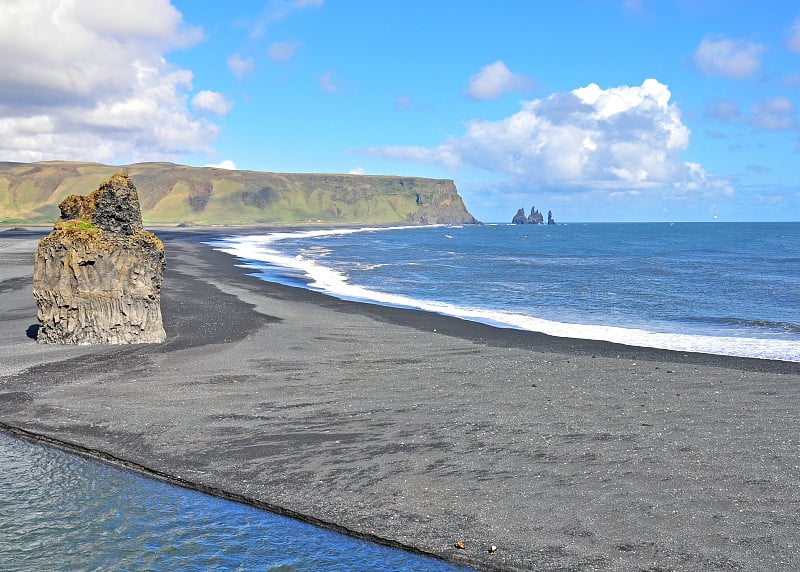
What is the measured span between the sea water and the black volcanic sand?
17.5 inches

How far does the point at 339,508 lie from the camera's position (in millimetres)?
11203

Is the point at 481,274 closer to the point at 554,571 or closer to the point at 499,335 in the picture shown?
the point at 499,335

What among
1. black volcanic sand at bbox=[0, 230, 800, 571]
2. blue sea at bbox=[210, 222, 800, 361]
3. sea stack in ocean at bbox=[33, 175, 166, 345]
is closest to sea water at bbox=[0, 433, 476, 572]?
black volcanic sand at bbox=[0, 230, 800, 571]

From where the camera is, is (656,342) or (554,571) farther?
(656,342)

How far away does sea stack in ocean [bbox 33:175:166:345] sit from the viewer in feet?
76.5

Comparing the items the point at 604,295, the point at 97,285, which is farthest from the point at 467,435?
the point at 604,295

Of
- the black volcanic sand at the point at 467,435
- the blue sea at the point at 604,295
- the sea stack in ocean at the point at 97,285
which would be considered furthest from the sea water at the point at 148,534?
the blue sea at the point at 604,295

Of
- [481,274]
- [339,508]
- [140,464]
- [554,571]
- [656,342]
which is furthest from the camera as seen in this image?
[481,274]

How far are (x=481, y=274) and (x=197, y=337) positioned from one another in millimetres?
42835

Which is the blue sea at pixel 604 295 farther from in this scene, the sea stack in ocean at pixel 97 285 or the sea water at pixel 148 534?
the sea water at pixel 148 534

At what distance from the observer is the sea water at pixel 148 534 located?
9.65 m

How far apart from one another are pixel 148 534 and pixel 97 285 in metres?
15.0

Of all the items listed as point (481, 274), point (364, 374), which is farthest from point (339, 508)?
point (481, 274)

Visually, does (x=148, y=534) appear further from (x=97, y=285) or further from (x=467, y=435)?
(x=97, y=285)
